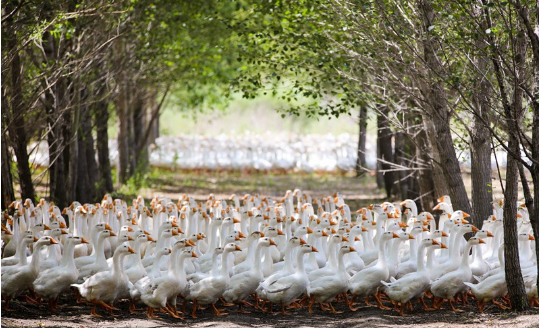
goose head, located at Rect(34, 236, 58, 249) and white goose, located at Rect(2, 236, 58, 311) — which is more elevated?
goose head, located at Rect(34, 236, 58, 249)

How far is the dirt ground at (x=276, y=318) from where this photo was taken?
7840 mm

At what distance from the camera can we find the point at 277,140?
32.3 meters

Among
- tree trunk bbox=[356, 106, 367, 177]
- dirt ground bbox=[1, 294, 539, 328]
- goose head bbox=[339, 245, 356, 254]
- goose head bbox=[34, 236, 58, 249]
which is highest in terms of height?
tree trunk bbox=[356, 106, 367, 177]

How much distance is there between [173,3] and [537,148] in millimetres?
12698

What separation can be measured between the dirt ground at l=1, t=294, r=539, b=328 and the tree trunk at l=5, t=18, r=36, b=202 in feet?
10.5

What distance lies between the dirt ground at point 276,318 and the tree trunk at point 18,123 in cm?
320

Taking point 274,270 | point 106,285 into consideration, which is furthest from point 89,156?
point 106,285

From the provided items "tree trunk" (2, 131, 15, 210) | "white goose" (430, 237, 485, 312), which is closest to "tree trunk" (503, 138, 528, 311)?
"white goose" (430, 237, 485, 312)

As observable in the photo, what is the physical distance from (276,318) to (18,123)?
7.76m

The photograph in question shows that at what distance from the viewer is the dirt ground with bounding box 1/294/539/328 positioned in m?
7.84

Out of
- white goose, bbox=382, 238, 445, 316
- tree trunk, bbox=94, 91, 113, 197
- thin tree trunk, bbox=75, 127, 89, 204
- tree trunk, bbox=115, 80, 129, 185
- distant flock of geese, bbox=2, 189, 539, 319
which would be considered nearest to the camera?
white goose, bbox=382, 238, 445, 316

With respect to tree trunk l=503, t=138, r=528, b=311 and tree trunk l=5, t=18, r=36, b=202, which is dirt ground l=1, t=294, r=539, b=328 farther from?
tree trunk l=5, t=18, r=36, b=202

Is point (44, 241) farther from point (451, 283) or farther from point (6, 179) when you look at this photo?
point (451, 283)

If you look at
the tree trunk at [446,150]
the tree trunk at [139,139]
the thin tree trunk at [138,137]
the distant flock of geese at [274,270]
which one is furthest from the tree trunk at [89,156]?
the tree trunk at [446,150]
